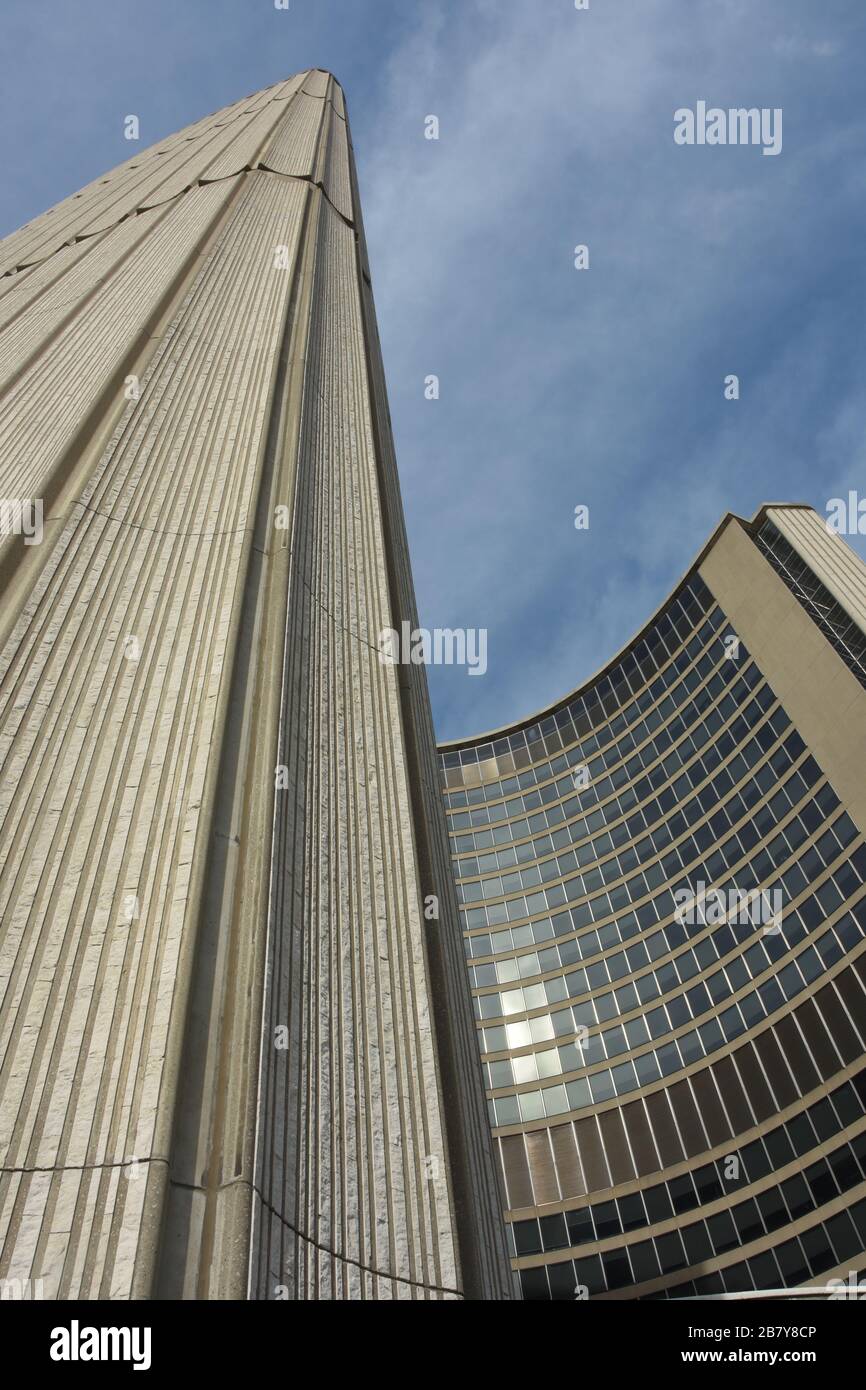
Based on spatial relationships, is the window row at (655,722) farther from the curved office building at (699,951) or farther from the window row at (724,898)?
the window row at (724,898)

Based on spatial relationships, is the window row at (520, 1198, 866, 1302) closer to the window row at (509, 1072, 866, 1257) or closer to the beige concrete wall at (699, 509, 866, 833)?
the window row at (509, 1072, 866, 1257)

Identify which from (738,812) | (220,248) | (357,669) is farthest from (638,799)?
(357,669)

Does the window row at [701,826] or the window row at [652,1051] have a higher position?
the window row at [701,826]

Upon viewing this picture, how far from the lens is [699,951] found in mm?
44375

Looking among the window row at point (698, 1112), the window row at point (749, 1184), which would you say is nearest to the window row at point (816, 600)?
the window row at point (698, 1112)

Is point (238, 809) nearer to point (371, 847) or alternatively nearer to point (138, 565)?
point (371, 847)

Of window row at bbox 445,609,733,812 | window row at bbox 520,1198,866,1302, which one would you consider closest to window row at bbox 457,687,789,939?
window row at bbox 445,609,733,812

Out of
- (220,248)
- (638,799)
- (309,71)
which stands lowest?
(220,248)

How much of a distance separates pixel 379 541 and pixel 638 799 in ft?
147

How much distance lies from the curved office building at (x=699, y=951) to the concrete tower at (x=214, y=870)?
33.3 meters

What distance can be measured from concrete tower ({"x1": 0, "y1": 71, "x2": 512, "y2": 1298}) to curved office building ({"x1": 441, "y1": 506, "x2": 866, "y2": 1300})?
3328 centimetres

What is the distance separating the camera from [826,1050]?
37094 millimetres

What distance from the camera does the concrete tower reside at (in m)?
3.27

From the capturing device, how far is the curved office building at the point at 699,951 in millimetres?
37344
